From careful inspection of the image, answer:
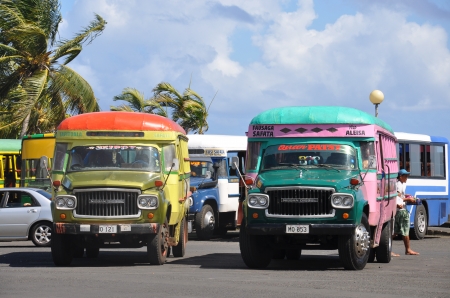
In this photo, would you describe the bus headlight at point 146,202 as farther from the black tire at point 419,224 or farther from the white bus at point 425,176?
the black tire at point 419,224

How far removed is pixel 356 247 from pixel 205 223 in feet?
37.3

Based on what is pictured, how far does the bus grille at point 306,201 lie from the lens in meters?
16.3

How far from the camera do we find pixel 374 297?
12523 mm

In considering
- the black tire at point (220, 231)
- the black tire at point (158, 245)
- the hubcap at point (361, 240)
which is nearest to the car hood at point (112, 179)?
the black tire at point (158, 245)

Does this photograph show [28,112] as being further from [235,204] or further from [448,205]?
[448,205]

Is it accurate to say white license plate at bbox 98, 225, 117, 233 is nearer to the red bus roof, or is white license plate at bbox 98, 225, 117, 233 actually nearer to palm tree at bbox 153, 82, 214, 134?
the red bus roof

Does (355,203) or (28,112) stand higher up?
(28,112)

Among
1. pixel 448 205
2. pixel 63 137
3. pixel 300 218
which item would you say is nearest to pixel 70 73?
pixel 448 205

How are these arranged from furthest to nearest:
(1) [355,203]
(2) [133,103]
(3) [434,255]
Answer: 1. (2) [133,103]
2. (3) [434,255]
3. (1) [355,203]

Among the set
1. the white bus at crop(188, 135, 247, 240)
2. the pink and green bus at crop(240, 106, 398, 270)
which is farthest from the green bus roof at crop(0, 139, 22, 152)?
the pink and green bus at crop(240, 106, 398, 270)

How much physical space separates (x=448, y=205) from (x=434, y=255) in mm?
9429

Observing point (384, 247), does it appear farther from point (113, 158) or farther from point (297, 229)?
point (113, 158)

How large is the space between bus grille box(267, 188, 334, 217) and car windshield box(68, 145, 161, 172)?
2935 millimetres

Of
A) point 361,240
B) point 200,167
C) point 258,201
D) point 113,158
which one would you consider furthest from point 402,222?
point 200,167
